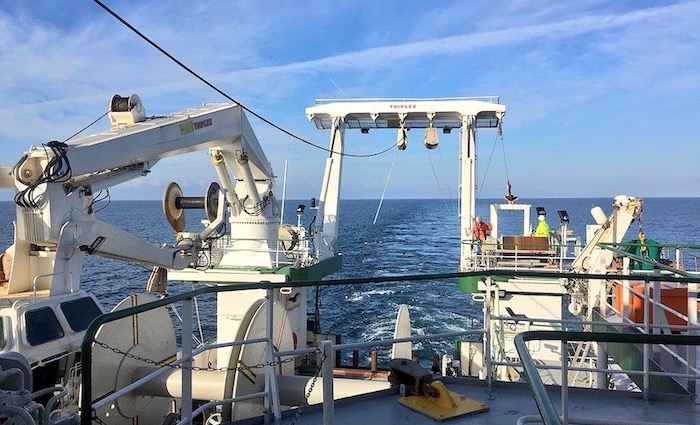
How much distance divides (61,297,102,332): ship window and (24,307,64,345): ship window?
263 mm

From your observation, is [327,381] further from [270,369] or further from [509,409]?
[509,409]

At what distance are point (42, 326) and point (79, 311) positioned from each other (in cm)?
83

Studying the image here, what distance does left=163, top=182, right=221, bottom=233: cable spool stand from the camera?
38.9 feet

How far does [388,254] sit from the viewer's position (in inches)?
1736

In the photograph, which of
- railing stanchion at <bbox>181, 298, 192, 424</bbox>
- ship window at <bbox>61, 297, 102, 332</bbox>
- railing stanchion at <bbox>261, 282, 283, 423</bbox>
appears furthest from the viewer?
ship window at <bbox>61, 297, 102, 332</bbox>

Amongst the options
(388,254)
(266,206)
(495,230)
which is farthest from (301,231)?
(388,254)

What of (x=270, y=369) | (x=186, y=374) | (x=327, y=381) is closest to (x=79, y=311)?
(x=270, y=369)

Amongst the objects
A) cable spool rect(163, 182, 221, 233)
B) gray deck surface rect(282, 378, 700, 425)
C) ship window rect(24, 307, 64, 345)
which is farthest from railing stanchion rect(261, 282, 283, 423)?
cable spool rect(163, 182, 221, 233)

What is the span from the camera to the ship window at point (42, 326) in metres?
8.02

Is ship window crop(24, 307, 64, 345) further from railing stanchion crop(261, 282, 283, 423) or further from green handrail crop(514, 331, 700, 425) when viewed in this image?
green handrail crop(514, 331, 700, 425)

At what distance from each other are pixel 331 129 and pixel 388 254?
27183 mm

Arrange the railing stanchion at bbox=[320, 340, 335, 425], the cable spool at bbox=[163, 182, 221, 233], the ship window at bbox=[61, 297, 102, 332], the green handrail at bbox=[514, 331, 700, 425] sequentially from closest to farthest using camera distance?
the green handrail at bbox=[514, 331, 700, 425], the railing stanchion at bbox=[320, 340, 335, 425], the ship window at bbox=[61, 297, 102, 332], the cable spool at bbox=[163, 182, 221, 233]

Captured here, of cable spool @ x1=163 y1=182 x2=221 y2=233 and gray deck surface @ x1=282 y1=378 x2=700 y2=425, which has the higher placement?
cable spool @ x1=163 y1=182 x2=221 y2=233

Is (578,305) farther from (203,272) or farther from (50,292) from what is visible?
(50,292)
